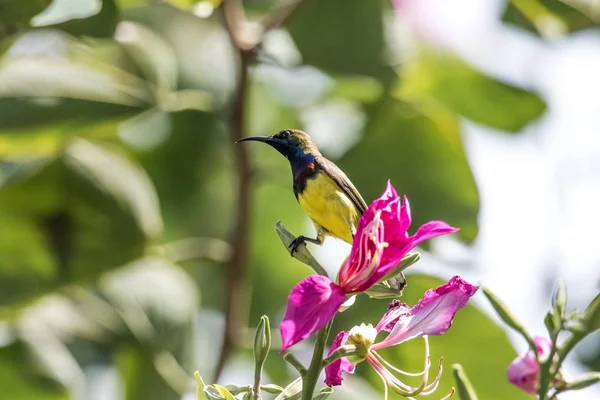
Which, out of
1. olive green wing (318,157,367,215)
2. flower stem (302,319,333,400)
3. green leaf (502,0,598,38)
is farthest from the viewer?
green leaf (502,0,598,38)

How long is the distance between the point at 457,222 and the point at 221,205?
1.86 feet

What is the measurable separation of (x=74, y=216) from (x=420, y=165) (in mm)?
528

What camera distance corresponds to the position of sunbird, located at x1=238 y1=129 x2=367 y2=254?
33.9 inches

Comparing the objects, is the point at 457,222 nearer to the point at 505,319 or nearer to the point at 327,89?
the point at 327,89

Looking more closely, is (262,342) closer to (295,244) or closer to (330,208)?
(295,244)

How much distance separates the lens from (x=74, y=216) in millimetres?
1399

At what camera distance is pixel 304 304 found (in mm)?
599

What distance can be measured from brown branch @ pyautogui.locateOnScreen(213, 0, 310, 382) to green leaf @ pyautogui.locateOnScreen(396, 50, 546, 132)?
31 centimetres

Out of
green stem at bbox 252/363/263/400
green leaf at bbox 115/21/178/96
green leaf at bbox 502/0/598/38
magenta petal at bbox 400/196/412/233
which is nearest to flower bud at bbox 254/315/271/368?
green stem at bbox 252/363/263/400

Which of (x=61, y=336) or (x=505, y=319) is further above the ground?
(x=505, y=319)

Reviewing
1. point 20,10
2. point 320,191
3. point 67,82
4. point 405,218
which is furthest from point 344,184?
point 67,82

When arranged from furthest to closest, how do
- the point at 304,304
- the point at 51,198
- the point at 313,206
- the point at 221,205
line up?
the point at 221,205
the point at 51,198
the point at 313,206
the point at 304,304

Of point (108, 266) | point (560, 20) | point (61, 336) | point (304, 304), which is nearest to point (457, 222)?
point (560, 20)

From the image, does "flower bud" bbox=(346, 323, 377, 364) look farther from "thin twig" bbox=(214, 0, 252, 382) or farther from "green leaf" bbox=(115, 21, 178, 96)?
"green leaf" bbox=(115, 21, 178, 96)
